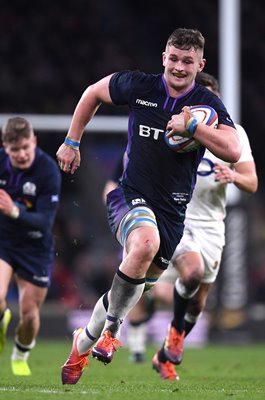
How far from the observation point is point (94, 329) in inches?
294

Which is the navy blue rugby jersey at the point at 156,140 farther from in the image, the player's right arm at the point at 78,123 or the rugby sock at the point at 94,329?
the rugby sock at the point at 94,329

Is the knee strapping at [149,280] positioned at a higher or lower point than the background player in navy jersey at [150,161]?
lower

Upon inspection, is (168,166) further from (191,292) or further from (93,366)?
(93,366)

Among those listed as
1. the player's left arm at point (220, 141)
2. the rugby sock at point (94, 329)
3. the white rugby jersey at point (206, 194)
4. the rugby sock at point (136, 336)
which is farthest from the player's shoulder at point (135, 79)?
the rugby sock at point (136, 336)

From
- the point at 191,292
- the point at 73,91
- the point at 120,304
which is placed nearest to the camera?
the point at 120,304

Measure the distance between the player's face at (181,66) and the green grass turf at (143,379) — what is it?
6.57ft

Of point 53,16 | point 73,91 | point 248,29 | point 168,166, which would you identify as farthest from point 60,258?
point 168,166

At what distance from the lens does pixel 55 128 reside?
16469 mm

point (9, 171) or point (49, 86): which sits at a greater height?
point (9, 171)

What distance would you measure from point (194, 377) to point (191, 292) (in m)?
0.85

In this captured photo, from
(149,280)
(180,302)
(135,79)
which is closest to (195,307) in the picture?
(180,302)

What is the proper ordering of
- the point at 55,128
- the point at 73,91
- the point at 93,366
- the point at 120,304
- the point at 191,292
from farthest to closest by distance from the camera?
the point at 73,91, the point at 55,128, the point at 93,366, the point at 191,292, the point at 120,304

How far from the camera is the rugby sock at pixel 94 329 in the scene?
24.4 feet

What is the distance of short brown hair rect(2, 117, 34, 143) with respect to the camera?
9.34m
